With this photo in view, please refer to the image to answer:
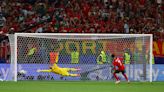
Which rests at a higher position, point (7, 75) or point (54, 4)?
point (54, 4)

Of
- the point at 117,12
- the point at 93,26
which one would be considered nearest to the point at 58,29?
the point at 93,26

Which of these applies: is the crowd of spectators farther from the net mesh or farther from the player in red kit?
the player in red kit

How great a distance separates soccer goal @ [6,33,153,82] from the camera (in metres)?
24.8

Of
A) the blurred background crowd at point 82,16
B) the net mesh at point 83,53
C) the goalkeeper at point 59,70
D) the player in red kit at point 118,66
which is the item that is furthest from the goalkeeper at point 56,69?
the blurred background crowd at point 82,16

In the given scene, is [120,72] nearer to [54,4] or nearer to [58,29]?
[58,29]

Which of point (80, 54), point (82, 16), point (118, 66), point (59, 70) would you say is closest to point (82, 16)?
point (82, 16)

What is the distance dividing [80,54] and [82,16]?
787cm

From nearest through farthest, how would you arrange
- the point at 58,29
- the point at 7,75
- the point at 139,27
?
the point at 7,75 < the point at 58,29 < the point at 139,27

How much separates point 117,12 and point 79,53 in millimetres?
9213

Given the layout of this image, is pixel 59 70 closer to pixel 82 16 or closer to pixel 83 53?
pixel 83 53

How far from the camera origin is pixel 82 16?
1287 inches

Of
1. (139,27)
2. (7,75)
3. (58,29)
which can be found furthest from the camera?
(139,27)

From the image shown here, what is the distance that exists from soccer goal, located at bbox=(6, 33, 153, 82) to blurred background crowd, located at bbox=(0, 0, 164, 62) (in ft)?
15.6

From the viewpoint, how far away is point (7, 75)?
2488 centimetres
